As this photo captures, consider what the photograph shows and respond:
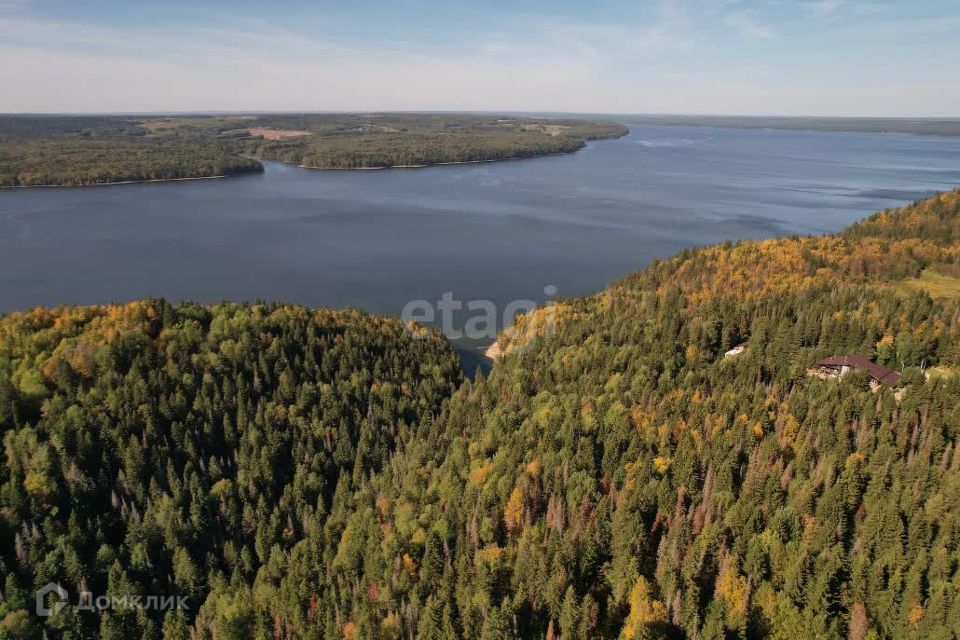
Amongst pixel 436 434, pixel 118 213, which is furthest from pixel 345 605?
pixel 118 213

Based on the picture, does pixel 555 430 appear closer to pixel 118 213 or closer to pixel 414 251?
pixel 414 251

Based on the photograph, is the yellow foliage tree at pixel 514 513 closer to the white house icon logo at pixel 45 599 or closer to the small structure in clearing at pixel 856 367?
the white house icon logo at pixel 45 599

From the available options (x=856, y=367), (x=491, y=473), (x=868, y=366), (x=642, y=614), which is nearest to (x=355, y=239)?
(x=491, y=473)

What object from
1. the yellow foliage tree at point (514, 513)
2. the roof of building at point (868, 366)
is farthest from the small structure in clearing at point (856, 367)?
the yellow foliage tree at point (514, 513)

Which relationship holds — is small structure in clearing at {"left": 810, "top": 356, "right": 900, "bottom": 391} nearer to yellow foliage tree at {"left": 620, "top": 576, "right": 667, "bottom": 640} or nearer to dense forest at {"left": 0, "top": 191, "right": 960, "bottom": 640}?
dense forest at {"left": 0, "top": 191, "right": 960, "bottom": 640}

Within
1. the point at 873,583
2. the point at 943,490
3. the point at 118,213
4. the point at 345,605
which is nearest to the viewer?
the point at 873,583

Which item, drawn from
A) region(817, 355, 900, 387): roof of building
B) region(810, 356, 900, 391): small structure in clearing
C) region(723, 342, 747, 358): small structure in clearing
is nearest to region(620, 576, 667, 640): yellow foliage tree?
region(810, 356, 900, 391): small structure in clearing
